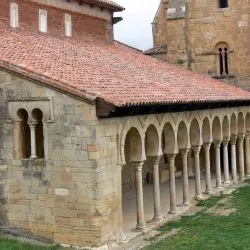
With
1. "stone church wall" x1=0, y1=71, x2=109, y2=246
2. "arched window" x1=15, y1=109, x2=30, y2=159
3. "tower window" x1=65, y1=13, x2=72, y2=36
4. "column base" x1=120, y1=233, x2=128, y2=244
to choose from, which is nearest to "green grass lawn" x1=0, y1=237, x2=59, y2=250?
"stone church wall" x1=0, y1=71, x2=109, y2=246

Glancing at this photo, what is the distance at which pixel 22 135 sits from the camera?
13.3 meters

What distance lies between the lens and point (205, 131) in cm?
1975

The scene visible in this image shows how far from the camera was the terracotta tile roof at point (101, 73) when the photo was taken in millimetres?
12727

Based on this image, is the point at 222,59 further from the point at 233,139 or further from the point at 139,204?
the point at 139,204

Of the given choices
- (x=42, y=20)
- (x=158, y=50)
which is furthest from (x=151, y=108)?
(x=158, y=50)

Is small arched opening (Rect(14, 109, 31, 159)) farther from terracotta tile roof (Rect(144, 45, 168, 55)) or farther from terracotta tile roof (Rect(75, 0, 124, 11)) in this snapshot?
terracotta tile roof (Rect(144, 45, 168, 55))

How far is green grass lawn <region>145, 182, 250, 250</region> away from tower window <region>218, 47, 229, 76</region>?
12.4 meters

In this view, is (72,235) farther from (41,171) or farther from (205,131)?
(205,131)

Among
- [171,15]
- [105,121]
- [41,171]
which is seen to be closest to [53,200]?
[41,171]

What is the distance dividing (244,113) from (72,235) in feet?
44.7

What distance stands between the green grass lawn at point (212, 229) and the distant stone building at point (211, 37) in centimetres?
1231

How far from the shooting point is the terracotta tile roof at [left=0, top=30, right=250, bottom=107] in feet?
41.8

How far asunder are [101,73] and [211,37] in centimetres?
1526

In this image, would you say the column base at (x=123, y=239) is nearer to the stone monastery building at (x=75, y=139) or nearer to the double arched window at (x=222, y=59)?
the stone monastery building at (x=75, y=139)
